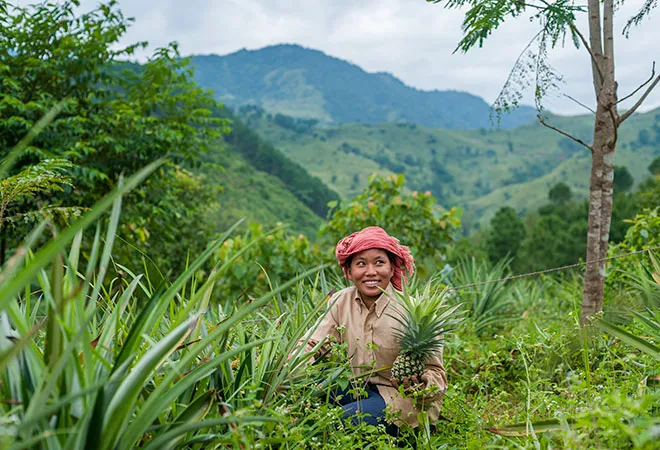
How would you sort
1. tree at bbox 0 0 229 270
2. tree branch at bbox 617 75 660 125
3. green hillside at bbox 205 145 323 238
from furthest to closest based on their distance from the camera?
green hillside at bbox 205 145 323 238 < tree at bbox 0 0 229 270 < tree branch at bbox 617 75 660 125

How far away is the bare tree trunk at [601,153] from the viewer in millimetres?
3658

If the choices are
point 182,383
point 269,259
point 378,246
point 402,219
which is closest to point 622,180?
point 402,219

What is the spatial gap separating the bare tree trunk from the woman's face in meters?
1.62

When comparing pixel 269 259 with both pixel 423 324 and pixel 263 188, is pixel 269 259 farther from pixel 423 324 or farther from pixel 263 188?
pixel 263 188

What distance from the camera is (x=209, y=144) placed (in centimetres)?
861

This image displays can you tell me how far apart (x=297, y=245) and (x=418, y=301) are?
212 inches

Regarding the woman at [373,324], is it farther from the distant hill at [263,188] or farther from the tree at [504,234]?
the tree at [504,234]

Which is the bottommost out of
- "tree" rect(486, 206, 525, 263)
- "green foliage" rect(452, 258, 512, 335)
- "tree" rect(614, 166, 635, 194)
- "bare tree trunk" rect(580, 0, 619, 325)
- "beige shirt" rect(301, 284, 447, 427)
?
"tree" rect(486, 206, 525, 263)

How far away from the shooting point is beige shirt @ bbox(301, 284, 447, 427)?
2.66m

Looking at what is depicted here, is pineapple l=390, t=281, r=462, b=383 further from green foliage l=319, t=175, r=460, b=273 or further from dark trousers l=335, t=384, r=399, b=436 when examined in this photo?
green foliage l=319, t=175, r=460, b=273

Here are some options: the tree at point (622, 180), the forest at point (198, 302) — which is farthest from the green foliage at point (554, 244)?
the forest at point (198, 302)

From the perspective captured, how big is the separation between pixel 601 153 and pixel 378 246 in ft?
5.99

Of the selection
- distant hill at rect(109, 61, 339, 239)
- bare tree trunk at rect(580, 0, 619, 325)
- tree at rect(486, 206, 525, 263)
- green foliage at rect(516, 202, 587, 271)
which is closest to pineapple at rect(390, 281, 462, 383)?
bare tree trunk at rect(580, 0, 619, 325)

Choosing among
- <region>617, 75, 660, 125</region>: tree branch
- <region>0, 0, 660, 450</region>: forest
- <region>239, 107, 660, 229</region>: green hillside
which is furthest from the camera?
<region>239, 107, 660, 229</region>: green hillside
